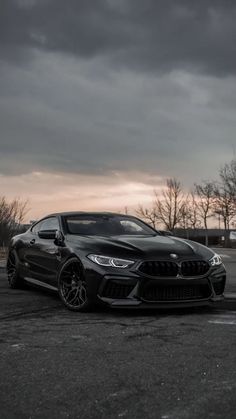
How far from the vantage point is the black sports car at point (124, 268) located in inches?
259

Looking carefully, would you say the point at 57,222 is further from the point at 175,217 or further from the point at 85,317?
the point at 175,217

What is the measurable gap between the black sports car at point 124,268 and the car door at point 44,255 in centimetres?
1

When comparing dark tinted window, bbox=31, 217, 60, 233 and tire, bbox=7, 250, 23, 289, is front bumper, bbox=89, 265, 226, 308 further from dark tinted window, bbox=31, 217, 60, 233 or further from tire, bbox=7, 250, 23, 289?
tire, bbox=7, 250, 23, 289

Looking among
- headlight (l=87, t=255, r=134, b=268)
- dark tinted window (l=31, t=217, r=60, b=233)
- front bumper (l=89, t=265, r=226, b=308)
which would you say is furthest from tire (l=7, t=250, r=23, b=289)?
front bumper (l=89, t=265, r=226, b=308)

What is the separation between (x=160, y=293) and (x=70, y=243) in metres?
1.48

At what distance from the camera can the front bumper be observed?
654 cm

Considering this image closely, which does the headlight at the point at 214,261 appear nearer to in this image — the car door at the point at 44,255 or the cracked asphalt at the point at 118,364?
the cracked asphalt at the point at 118,364

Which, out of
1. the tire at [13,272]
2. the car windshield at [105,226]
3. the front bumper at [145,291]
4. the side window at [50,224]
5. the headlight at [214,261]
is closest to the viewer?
the front bumper at [145,291]

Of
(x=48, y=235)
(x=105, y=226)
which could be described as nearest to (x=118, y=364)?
(x=48, y=235)

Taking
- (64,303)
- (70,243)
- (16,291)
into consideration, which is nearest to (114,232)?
(70,243)

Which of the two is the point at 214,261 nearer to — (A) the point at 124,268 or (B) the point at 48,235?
(A) the point at 124,268

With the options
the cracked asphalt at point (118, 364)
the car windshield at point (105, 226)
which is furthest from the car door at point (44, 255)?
the cracked asphalt at point (118, 364)

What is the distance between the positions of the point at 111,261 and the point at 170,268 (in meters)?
0.71

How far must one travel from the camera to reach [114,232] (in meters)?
7.96
